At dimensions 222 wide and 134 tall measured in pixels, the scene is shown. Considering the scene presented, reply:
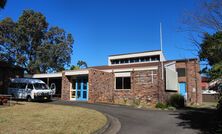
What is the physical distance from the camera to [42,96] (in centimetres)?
2188

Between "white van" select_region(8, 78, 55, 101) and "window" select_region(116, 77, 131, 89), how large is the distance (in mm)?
8139

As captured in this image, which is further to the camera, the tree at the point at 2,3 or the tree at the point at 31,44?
the tree at the point at 31,44

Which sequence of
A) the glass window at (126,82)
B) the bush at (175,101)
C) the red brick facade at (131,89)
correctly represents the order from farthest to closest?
the glass window at (126,82), the bush at (175,101), the red brick facade at (131,89)

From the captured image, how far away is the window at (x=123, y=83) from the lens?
26.4 m

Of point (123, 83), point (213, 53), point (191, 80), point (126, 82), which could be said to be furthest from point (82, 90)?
point (213, 53)

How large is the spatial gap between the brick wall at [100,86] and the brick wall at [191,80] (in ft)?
38.5

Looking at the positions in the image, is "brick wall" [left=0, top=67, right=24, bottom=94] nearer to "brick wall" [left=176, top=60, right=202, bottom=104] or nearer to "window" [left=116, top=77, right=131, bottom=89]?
"window" [left=116, top=77, right=131, bottom=89]

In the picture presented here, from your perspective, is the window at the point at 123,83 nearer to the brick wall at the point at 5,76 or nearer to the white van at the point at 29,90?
the white van at the point at 29,90

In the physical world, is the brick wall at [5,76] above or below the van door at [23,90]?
above

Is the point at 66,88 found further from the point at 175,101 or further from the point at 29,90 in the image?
the point at 175,101

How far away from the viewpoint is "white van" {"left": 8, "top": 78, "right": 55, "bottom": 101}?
21641 millimetres

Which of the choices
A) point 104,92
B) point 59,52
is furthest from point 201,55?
point 59,52

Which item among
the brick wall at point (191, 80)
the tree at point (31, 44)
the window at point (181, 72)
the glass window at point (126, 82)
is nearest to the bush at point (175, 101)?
the glass window at point (126, 82)

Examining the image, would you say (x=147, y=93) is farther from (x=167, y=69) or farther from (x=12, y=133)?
(x=12, y=133)
